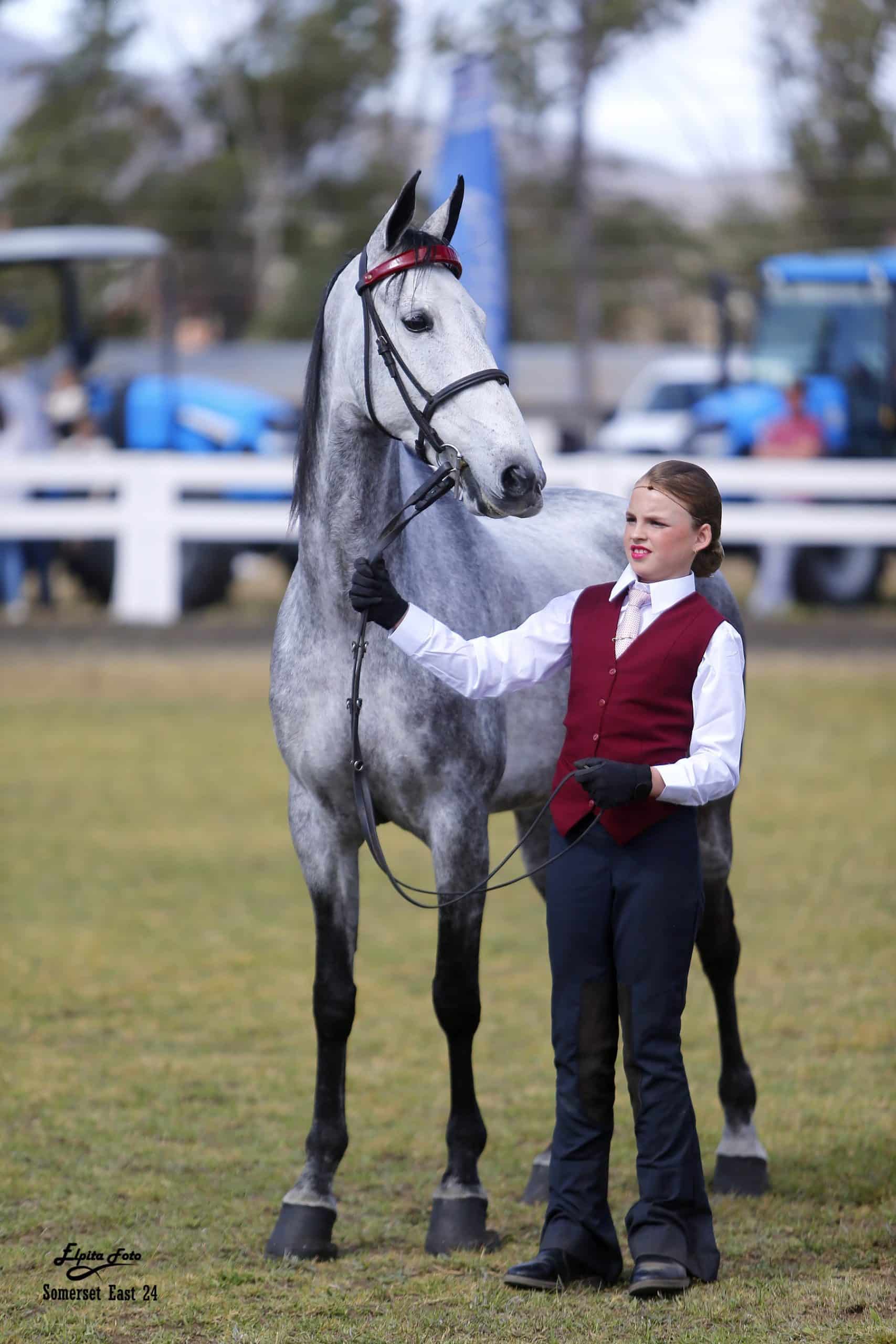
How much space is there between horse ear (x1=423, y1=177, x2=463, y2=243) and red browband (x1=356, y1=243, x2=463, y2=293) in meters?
0.04

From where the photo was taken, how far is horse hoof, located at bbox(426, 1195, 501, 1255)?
4.01 m

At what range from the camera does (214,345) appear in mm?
40406

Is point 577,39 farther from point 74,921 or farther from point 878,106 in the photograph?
point 74,921

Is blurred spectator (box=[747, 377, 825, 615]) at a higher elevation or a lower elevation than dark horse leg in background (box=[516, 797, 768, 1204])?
higher

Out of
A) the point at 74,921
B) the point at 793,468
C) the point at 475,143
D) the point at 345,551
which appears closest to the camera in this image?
the point at 345,551

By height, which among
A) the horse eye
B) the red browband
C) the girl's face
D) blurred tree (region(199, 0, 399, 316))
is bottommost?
the girl's face

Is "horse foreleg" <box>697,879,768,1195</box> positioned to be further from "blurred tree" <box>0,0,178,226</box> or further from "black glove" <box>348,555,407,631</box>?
"blurred tree" <box>0,0,178,226</box>

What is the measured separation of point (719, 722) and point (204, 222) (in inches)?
1928

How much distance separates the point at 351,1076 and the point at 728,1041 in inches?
55.9

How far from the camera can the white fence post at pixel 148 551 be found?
16.1 metres

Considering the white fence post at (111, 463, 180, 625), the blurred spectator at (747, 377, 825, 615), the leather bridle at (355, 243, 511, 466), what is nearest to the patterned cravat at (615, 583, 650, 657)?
the leather bridle at (355, 243, 511, 466)

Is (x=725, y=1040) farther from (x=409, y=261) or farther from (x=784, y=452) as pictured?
(x=784, y=452)

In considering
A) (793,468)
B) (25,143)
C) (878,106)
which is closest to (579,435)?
(793,468)

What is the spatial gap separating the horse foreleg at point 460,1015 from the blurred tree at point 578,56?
2285 cm
